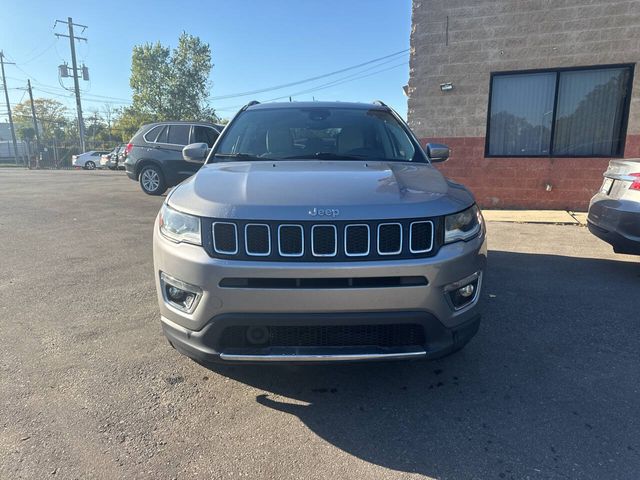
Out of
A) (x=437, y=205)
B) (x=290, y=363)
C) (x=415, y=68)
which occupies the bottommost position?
(x=290, y=363)

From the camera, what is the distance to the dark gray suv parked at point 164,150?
1165 cm

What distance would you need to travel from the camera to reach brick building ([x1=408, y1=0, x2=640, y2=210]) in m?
8.59

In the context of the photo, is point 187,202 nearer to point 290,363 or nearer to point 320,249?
point 320,249

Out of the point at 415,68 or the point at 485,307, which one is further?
the point at 415,68

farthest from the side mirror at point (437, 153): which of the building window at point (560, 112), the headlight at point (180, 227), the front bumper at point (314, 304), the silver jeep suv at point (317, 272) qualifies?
the building window at point (560, 112)

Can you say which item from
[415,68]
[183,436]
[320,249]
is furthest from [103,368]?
[415,68]

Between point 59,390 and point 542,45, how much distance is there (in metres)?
9.87

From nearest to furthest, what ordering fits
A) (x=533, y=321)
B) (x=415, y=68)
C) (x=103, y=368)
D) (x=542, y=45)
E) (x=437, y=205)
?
1. (x=437, y=205)
2. (x=103, y=368)
3. (x=533, y=321)
4. (x=542, y=45)
5. (x=415, y=68)

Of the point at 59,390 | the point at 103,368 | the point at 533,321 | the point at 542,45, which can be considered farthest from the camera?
the point at 542,45

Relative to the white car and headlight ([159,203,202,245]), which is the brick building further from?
the white car

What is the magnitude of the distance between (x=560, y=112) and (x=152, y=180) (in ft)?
33.0

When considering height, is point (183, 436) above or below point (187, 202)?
below

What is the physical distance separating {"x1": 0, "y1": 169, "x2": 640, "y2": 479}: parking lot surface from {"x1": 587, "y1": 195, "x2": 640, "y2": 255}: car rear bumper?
1.69ft

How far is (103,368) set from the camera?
2.96 metres
